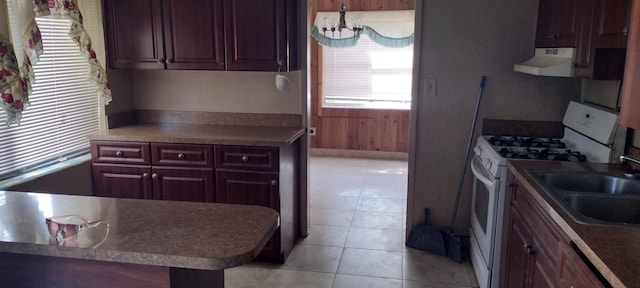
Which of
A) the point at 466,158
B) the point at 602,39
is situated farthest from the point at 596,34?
the point at 466,158

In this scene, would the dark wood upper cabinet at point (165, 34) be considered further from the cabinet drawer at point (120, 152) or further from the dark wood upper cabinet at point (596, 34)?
the dark wood upper cabinet at point (596, 34)

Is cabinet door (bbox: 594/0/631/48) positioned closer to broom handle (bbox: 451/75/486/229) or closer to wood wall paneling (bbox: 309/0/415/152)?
broom handle (bbox: 451/75/486/229)

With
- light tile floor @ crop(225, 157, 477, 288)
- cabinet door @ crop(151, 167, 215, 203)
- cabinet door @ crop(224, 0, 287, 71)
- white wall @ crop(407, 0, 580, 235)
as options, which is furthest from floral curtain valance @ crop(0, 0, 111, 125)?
white wall @ crop(407, 0, 580, 235)

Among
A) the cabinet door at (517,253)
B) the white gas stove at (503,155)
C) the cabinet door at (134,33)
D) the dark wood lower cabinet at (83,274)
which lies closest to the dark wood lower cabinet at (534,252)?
the cabinet door at (517,253)

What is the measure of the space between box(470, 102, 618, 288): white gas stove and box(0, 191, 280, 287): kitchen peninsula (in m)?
1.51

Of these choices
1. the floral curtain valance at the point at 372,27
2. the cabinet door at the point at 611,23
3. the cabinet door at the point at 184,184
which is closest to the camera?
the cabinet door at the point at 611,23

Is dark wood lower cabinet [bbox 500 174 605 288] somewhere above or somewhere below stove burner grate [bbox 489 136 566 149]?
below

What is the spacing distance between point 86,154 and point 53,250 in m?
2.20

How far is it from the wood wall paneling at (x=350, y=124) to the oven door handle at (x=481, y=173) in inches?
128

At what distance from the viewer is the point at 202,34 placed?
3.25 m

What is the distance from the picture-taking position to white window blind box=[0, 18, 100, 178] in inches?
108

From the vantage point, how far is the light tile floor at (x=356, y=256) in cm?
299

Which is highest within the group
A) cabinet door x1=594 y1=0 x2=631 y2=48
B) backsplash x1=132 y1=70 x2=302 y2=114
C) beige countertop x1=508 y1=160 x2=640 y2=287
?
cabinet door x1=594 y1=0 x2=631 y2=48

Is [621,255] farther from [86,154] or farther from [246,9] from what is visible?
[86,154]
